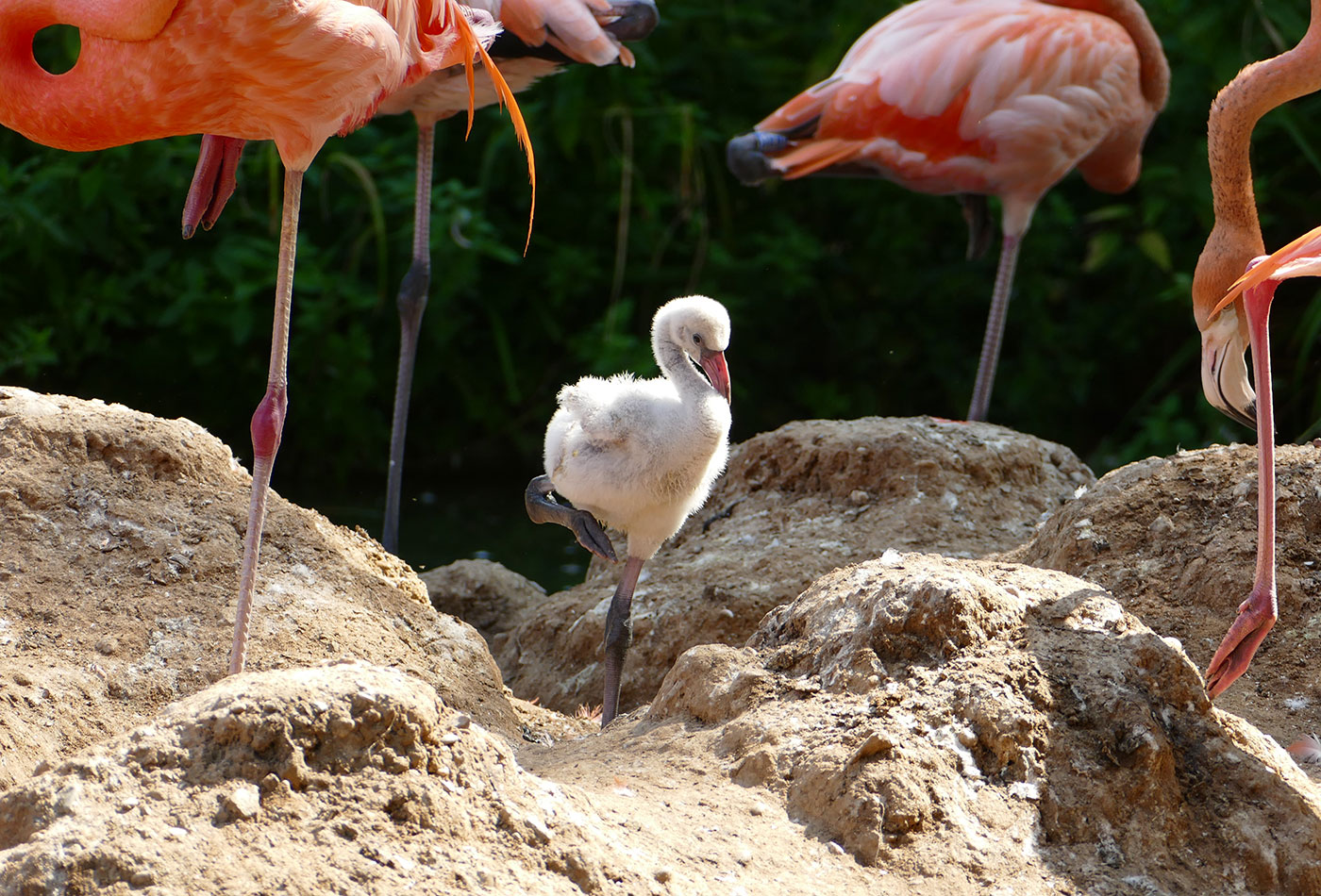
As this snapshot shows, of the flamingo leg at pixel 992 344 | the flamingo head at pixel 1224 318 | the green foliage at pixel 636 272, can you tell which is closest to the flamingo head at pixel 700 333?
the flamingo head at pixel 1224 318

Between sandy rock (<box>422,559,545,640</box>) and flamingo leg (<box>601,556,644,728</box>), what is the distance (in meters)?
1.04

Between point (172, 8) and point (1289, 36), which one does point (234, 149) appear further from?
point (1289, 36)

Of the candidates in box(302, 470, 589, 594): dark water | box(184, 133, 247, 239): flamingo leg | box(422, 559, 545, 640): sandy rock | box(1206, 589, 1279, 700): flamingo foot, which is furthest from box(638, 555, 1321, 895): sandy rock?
box(302, 470, 589, 594): dark water

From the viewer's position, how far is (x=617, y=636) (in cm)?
337

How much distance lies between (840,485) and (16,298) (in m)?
3.91

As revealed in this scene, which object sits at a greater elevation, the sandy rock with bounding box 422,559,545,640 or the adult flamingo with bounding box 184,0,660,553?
the adult flamingo with bounding box 184,0,660,553

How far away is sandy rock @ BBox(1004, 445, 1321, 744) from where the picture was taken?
9.52 feet

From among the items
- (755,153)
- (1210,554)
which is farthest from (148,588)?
(755,153)

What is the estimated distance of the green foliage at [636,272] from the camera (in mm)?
5953

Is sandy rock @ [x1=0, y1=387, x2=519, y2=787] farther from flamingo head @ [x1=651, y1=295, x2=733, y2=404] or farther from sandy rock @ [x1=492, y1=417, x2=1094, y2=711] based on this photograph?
flamingo head @ [x1=651, y1=295, x2=733, y2=404]

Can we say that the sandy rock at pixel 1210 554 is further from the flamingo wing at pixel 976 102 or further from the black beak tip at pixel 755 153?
the black beak tip at pixel 755 153

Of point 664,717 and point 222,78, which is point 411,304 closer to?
point 222,78

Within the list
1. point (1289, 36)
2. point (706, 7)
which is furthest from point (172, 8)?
point (1289, 36)

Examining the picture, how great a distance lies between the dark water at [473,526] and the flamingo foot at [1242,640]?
126 inches
